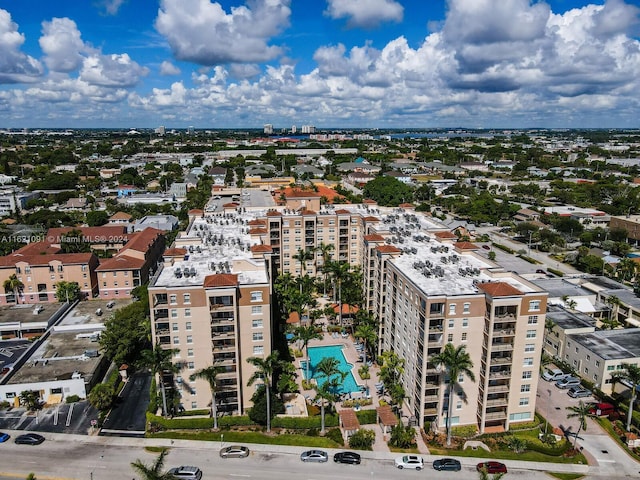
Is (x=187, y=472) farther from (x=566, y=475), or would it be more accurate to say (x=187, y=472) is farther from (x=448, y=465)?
(x=566, y=475)

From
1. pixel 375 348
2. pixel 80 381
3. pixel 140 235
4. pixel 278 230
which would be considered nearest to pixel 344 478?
pixel 375 348

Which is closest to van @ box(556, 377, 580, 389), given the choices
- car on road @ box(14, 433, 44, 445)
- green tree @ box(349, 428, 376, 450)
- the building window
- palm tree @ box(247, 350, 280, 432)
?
green tree @ box(349, 428, 376, 450)

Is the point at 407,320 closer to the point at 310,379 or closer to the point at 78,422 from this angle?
the point at 310,379

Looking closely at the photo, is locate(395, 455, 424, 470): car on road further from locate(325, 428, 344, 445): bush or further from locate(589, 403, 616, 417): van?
locate(589, 403, 616, 417): van

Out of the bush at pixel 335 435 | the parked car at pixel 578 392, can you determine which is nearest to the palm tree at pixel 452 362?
the bush at pixel 335 435

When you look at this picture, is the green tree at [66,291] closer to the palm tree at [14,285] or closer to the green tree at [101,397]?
the palm tree at [14,285]

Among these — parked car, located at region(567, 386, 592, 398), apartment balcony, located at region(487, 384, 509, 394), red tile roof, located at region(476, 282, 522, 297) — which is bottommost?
parked car, located at region(567, 386, 592, 398)
